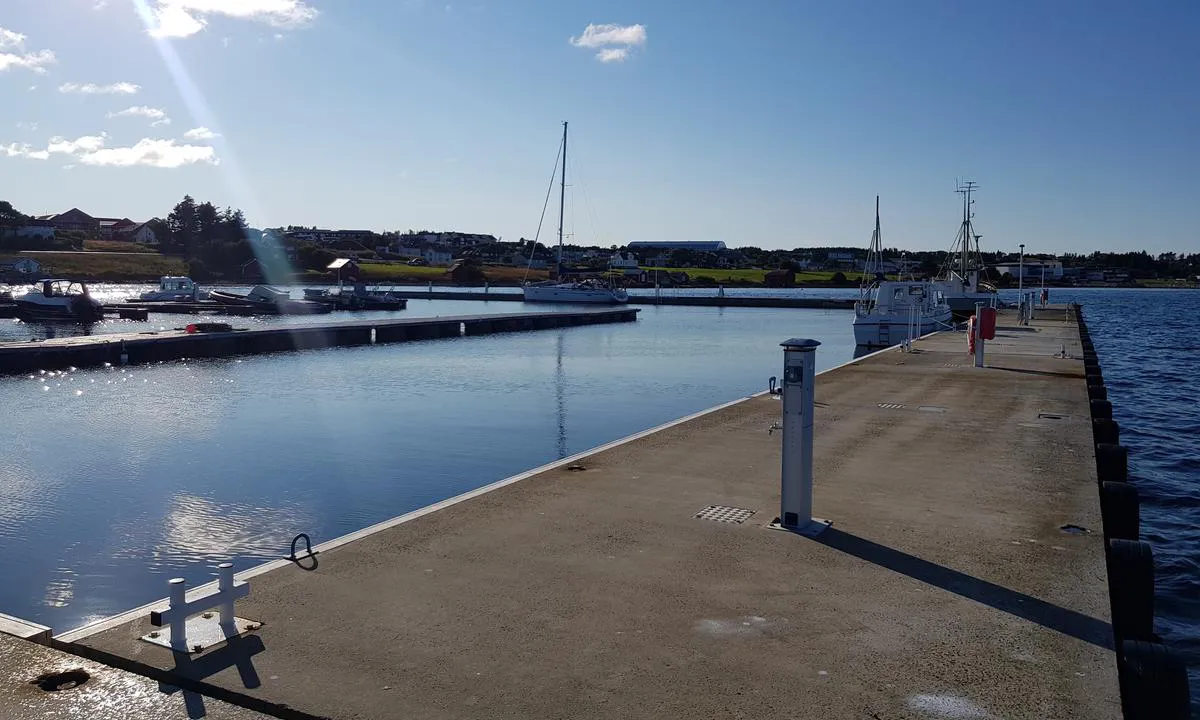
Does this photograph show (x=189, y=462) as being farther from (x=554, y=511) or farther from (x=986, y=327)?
(x=986, y=327)

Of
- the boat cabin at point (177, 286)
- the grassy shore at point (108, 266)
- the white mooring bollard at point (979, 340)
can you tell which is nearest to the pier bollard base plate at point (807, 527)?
the white mooring bollard at point (979, 340)

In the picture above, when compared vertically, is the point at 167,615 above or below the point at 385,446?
above

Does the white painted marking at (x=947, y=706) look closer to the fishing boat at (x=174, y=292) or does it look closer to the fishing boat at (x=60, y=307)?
the fishing boat at (x=60, y=307)

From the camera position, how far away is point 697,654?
552cm

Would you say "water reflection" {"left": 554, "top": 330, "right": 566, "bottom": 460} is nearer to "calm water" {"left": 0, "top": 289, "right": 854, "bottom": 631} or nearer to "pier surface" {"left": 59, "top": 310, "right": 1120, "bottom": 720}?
"calm water" {"left": 0, "top": 289, "right": 854, "bottom": 631}

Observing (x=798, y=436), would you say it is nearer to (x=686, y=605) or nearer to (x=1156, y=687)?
(x=686, y=605)

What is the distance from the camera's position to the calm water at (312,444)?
10617 millimetres

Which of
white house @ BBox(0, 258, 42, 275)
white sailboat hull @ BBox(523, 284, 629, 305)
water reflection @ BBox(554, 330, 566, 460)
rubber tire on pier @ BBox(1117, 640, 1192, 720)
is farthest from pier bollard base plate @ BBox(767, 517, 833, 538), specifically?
white house @ BBox(0, 258, 42, 275)

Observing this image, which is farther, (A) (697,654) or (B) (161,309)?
(B) (161,309)

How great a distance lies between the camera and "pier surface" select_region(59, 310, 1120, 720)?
16.5ft

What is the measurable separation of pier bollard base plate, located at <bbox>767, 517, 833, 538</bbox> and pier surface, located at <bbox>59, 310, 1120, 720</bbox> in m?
0.09

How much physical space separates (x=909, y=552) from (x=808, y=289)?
15996cm

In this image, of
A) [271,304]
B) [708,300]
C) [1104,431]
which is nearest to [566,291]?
[708,300]

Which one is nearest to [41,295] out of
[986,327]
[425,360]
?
[425,360]
